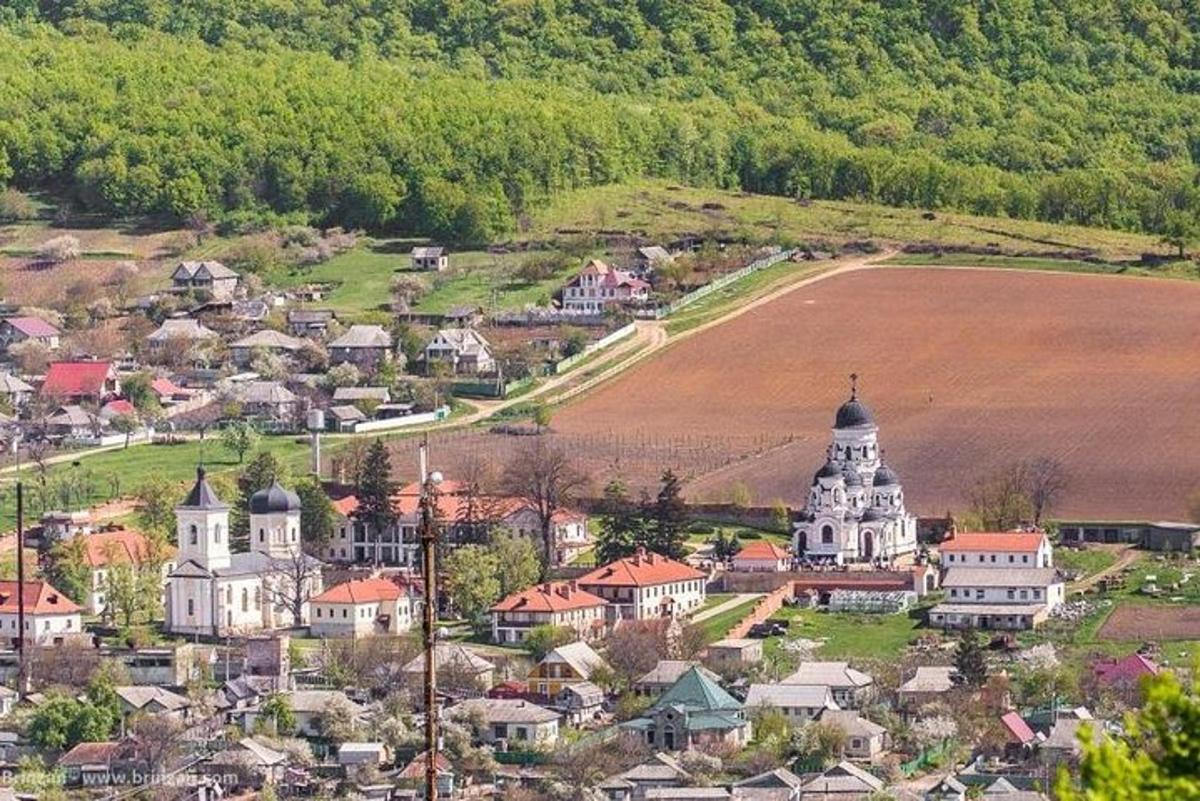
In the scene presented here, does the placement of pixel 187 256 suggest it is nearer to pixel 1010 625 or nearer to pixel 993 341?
pixel 993 341

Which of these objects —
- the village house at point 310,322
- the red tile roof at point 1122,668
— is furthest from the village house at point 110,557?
the village house at point 310,322

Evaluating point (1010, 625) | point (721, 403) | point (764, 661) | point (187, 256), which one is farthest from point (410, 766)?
point (187, 256)

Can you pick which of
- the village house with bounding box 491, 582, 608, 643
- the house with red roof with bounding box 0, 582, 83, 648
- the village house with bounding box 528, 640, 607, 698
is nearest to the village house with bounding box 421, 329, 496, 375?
the village house with bounding box 491, 582, 608, 643

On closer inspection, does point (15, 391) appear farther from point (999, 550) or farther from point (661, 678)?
point (661, 678)

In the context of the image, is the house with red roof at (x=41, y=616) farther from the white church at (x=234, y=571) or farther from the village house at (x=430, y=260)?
the village house at (x=430, y=260)

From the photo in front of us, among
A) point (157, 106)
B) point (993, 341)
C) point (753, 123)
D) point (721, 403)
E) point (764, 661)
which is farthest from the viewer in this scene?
point (753, 123)

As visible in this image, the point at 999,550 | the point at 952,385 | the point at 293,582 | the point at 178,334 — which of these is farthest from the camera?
the point at 178,334

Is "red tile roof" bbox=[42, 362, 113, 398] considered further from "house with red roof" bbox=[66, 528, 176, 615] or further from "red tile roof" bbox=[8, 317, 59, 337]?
"house with red roof" bbox=[66, 528, 176, 615]

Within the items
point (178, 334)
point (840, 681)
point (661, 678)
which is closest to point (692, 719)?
point (840, 681)
